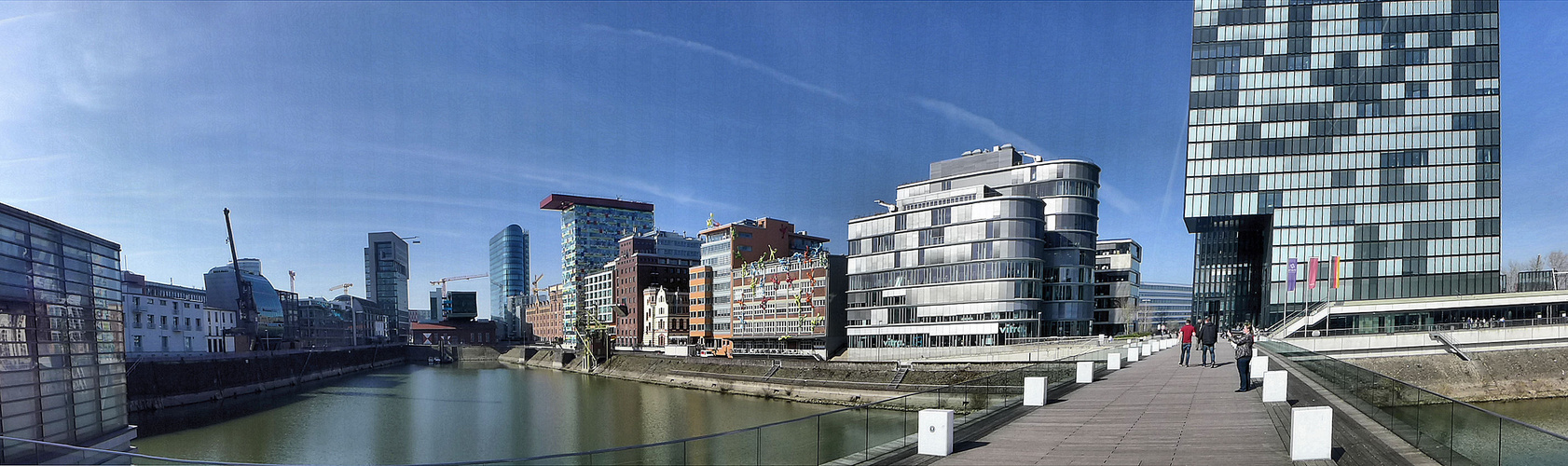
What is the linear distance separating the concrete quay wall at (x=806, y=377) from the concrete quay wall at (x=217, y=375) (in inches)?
1741

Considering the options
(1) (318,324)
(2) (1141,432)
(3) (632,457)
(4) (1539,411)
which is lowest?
(1) (318,324)

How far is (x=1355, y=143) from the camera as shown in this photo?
92062mm

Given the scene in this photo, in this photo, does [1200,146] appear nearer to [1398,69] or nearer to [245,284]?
[1398,69]

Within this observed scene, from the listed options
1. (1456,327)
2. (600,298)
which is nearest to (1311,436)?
(1456,327)

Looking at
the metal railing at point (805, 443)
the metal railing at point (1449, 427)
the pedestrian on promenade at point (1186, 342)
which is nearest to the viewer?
the metal railing at point (1449, 427)

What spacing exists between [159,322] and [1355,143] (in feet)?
509

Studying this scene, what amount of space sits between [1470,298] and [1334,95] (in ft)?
99.8

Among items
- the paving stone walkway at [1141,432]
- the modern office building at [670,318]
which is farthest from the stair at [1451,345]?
the modern office building at [670,318]

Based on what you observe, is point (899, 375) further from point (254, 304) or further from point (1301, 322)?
point (254, 304)

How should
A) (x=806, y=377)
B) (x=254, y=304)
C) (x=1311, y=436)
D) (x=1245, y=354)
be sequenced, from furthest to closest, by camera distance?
1. (x=254, y=304)
2. (x=806, y=377)
3. (x=1245, y=354)
4. (x=1311, y=436)

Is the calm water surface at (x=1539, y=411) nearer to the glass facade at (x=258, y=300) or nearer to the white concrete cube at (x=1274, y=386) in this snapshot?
the white concrete cube at (x=1274, y=386)

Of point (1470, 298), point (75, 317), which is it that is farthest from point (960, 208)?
point (75, 317)

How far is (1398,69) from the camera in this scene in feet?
301

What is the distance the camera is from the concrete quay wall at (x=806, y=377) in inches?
2445
